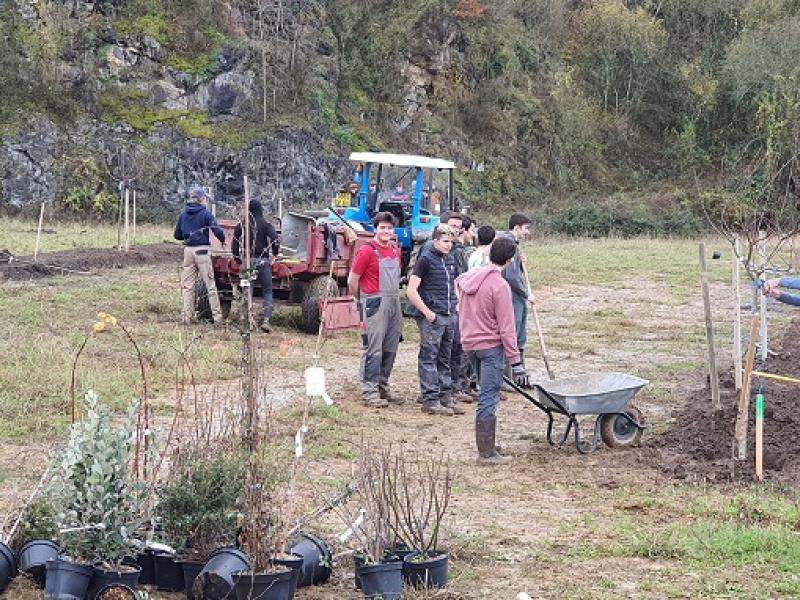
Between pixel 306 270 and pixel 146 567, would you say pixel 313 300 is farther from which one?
pixel 146 567

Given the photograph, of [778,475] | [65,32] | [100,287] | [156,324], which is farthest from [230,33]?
[778,475]

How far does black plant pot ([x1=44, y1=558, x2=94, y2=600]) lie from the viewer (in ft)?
17.2

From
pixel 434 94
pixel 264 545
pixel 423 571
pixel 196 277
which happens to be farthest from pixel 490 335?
pixel 434 94

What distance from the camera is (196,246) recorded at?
50.1 feet

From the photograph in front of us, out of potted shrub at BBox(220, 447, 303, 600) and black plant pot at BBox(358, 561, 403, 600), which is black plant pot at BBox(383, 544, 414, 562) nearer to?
black plant pot at BBox(358, 561, 403, 600)

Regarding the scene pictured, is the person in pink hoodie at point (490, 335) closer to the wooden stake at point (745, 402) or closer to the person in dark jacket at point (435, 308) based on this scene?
the wooden stake at point (745, 402)

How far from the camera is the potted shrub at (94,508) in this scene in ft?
17.4

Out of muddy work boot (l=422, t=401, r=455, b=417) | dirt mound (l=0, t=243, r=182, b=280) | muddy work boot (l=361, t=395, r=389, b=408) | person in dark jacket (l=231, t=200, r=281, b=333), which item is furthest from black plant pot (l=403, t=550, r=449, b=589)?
dirt mound (l=0, t=243, r=182, b=280)

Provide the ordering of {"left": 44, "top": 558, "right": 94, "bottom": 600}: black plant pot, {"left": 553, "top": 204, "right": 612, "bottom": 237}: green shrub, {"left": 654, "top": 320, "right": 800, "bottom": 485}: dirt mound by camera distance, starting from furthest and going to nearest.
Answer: {"left": 553, "top": 204, "right": 612, "bottom": 237}: green shrub
{"left": 654, "top": 320, "right": 800, "bottom": 485}: dirt mound
{"left": 44, "top": 558, "right": 94, "bottom": 600}: black plant pot

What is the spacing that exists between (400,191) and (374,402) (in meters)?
9.48

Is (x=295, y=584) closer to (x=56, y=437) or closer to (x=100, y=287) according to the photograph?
(x=56, y=437)

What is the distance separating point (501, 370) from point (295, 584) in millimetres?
3906

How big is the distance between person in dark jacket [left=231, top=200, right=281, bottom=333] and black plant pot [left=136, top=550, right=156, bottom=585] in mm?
9383

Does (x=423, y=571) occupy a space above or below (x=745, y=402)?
below
